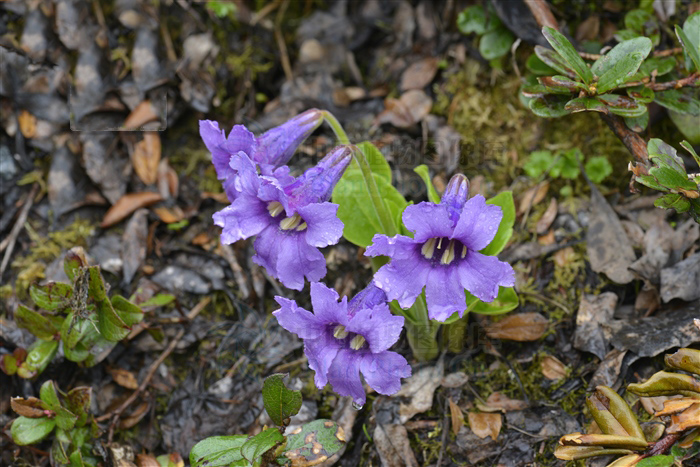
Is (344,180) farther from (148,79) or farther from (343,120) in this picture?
(148,79)

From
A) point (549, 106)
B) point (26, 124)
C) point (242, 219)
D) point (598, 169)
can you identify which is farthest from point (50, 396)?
point (598, 169)

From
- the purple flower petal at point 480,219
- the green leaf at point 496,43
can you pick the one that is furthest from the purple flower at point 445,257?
the green leaf at point 496,43

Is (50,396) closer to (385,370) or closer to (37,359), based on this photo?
(37,359)

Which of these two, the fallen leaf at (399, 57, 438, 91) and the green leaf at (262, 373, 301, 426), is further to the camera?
the fallen leaf at (399, 57, 438, 91)

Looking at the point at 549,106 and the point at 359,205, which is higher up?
the point at 549,106

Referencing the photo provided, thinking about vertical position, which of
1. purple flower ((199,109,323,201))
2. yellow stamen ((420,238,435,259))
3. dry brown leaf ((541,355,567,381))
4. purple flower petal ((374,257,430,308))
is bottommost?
dry brown leaf ((541,355,567,381))

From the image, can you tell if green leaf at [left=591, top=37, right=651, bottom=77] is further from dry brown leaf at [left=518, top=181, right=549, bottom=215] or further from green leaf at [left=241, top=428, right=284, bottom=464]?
green leaf at [left=241, top=428, right=284, bottom=464]

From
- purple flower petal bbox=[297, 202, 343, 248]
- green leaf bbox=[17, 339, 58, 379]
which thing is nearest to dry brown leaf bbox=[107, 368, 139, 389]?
green leaf bbox=[17, 339, 58, 379]

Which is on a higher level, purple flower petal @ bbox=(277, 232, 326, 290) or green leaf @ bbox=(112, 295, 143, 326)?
purple flower petal @ bbox=(277, 232, 326, 290)
